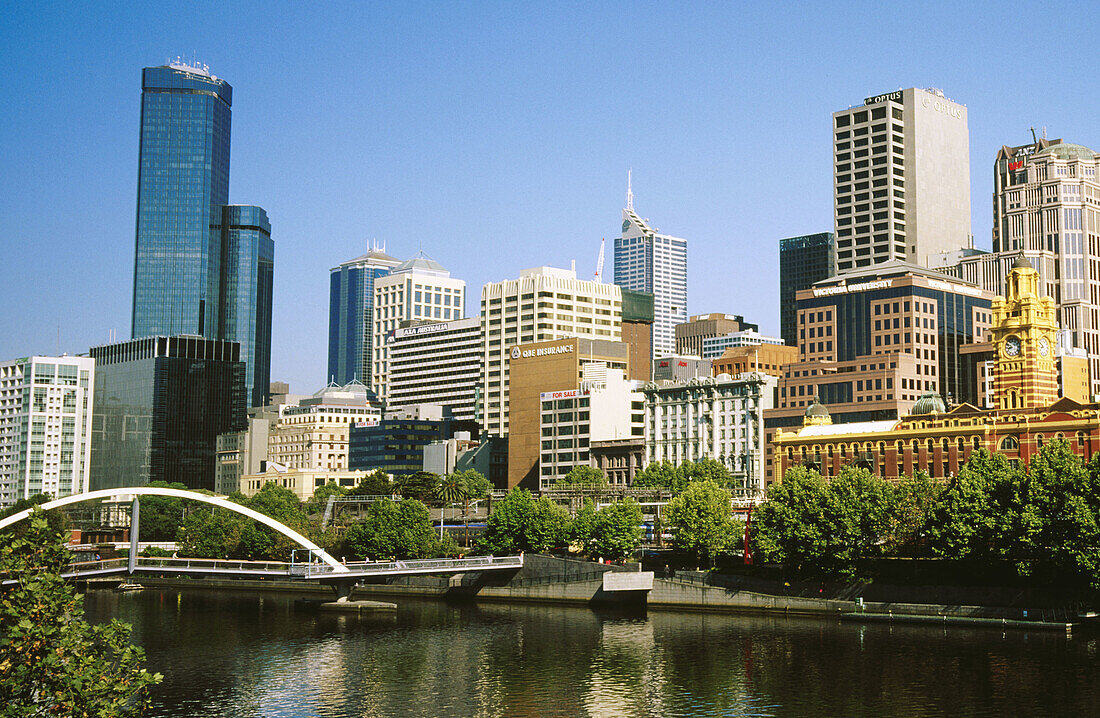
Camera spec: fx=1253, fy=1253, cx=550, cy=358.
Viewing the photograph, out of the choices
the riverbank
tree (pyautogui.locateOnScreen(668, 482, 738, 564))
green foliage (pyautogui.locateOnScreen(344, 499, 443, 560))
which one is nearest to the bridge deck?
the riverbank

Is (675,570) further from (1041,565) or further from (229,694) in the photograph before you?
(229,694)

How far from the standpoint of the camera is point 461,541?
19700 cm

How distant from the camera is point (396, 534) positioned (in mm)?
169125

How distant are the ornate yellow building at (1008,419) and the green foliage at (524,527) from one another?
49568 millimetres

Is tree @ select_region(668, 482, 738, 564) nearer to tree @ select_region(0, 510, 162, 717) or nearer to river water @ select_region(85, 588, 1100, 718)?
river water @ select_region(85, 588, 1100, 718)

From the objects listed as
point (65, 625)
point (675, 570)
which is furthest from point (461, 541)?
point (65, 625)

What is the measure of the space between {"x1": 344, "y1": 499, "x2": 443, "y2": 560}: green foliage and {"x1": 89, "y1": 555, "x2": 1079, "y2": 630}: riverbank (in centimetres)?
475

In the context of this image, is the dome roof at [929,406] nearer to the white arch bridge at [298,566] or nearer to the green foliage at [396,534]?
the white arch bridge at [298,566]

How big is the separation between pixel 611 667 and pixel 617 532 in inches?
2219

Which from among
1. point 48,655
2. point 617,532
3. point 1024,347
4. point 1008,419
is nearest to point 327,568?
point 617,532

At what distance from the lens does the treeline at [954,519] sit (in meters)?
114

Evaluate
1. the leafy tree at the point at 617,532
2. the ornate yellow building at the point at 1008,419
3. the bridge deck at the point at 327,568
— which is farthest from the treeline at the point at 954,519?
the bridge deck at the point at 327,568

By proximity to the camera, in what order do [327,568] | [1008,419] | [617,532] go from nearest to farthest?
[327,568] < [617,532] < [1008,419]

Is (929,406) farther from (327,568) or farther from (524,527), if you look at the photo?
(327,568)
